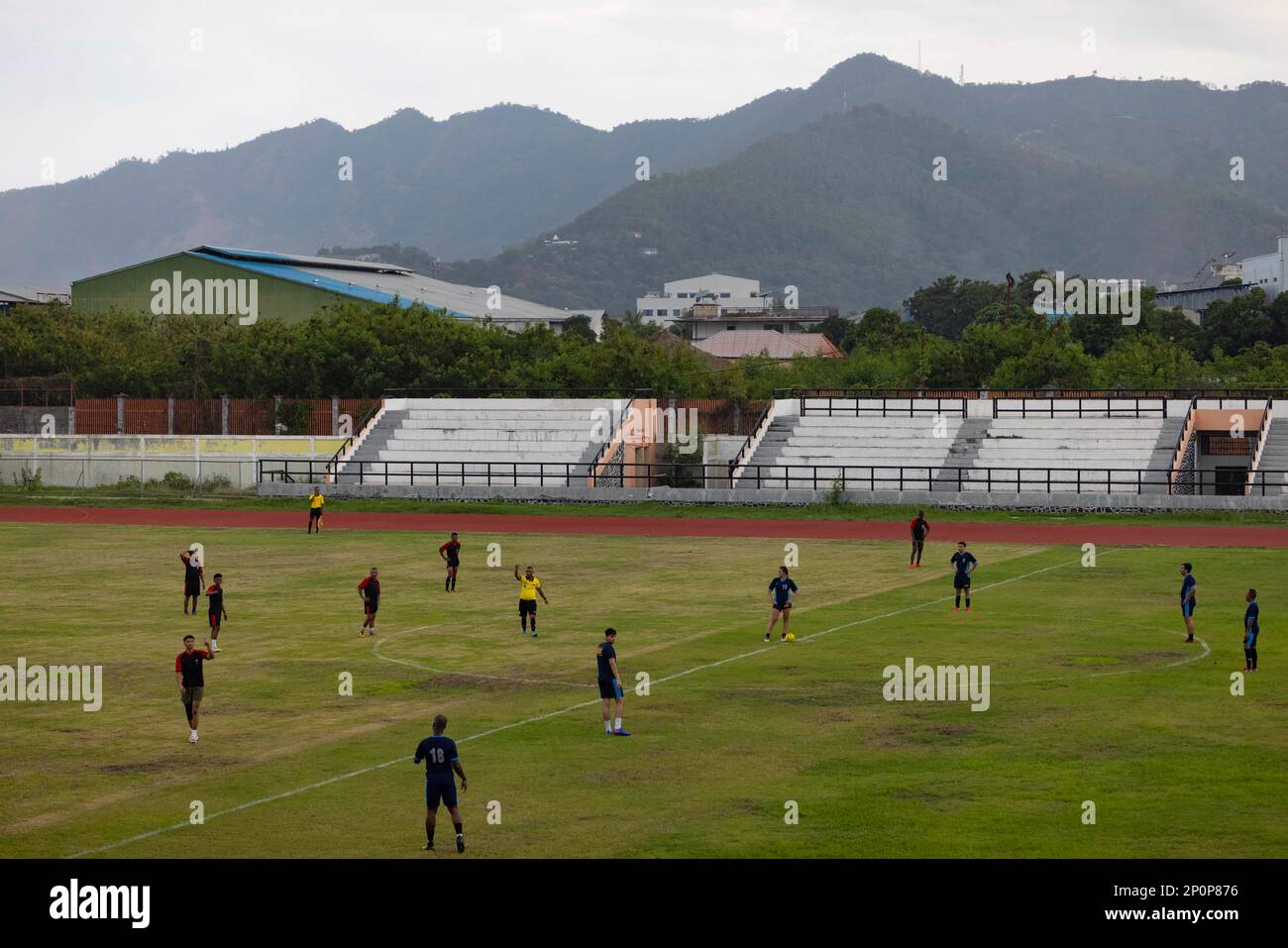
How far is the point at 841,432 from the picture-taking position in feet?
225

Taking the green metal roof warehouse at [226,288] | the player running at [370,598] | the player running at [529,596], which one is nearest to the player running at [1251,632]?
the player running at [529,596]

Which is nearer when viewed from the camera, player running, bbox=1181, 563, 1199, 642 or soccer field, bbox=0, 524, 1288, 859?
soccer field, bbox=0, 524, 1288, 859

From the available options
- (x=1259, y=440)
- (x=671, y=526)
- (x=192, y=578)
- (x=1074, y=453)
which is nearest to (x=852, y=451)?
(x=1074, y=453)

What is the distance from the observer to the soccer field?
18016 mm

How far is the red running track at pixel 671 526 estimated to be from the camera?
1980 inches

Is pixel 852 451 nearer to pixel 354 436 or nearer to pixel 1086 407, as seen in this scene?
pixel 1086 407

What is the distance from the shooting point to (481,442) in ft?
230

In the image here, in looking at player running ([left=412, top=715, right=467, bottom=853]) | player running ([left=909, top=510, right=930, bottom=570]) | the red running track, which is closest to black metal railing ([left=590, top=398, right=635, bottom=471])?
the red running track

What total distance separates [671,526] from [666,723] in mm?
31844

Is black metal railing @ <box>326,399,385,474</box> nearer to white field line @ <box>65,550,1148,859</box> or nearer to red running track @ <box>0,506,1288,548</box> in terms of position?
red running track @ <box>0,506,1288,548</box>

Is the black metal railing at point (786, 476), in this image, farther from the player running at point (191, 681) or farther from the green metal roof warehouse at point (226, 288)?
the green metal roof warehouse at point (226, 288)

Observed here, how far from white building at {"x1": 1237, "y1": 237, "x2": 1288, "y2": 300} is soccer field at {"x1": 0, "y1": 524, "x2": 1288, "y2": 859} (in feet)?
412
